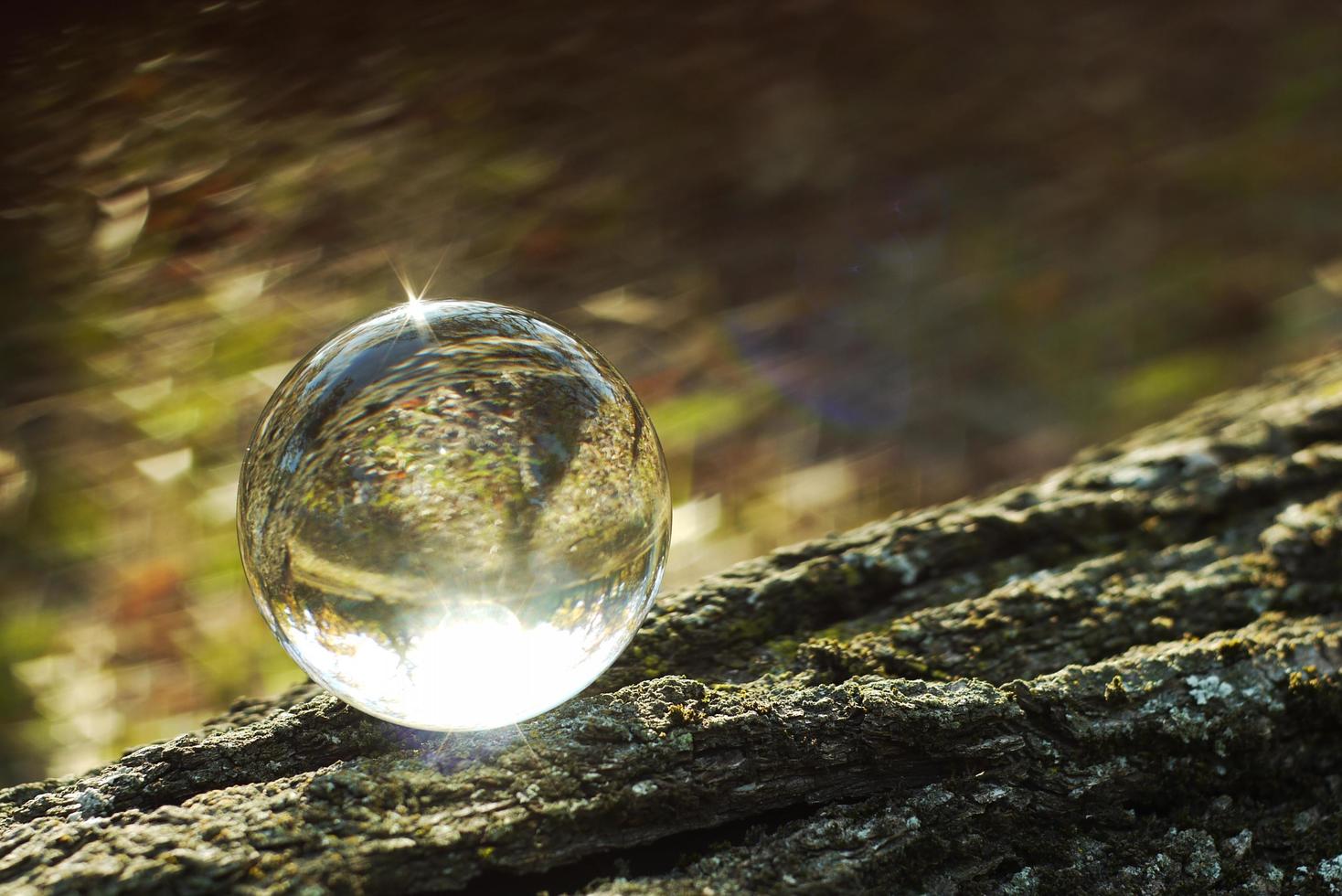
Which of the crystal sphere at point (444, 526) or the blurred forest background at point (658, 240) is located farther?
the blurred forest background at point (658, 240)

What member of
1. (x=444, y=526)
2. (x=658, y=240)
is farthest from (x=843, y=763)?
(x=658, y=240)

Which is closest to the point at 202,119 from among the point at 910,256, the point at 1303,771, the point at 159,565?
the point at 159,565

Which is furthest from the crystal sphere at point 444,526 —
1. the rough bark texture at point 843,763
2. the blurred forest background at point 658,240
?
the blurred forest background at point 658,240

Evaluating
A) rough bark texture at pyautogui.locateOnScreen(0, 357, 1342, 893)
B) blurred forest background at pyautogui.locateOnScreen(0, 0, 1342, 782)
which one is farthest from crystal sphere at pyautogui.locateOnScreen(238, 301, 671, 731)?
blurred forest background at pyautogui.locateOnScreen(0, 0, 1342, 782)

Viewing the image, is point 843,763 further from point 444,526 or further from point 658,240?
point 658,240

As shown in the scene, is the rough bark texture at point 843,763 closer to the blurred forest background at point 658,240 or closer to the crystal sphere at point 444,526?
the crystal sphere at point 444,526

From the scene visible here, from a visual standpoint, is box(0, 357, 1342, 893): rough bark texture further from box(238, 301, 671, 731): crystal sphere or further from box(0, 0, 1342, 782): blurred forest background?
box(0, 0, 1342, 782): blurred forest background
